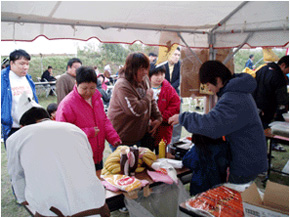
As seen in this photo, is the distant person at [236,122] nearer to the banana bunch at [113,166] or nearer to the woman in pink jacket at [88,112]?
the banana bunch at [113,166]

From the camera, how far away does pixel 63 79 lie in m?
3.68

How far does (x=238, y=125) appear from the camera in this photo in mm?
1884

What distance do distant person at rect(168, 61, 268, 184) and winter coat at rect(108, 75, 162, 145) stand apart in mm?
658

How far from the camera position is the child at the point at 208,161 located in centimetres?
200

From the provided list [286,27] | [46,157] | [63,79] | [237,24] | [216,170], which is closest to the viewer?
[46,157]

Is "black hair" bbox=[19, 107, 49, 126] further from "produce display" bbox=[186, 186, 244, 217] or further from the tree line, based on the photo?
the tree line

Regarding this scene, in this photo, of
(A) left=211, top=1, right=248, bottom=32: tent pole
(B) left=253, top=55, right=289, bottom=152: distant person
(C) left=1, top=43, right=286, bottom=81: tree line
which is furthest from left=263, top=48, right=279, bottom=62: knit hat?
(C) left=1, top=43, right=286, bottom=81: tree line

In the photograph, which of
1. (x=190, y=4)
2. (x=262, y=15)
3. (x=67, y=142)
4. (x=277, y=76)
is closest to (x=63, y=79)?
(x=190, y=4)

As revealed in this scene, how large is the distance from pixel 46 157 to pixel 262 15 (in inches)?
124

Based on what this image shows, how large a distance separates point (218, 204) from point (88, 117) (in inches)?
52.0

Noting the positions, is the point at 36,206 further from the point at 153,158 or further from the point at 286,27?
the point at 286,27

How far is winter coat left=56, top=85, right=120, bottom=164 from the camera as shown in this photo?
2131mm

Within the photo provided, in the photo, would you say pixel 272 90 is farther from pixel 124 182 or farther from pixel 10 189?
pixel 10 189

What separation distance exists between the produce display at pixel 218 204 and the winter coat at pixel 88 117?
1065mm
